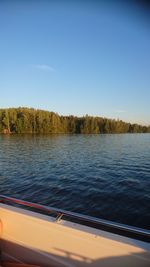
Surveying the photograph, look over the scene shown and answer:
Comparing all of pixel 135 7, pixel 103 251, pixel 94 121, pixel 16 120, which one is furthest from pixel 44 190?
pixel 94 121

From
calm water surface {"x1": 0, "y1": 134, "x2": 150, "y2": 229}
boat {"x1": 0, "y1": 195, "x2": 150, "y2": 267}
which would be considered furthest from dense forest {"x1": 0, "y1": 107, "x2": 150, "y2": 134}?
boat {"x1": 0, "y1": 195, "x2": 150, "y2": 267}

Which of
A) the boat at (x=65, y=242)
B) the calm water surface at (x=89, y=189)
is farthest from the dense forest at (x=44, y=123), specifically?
the boat at (x=65, y=242)

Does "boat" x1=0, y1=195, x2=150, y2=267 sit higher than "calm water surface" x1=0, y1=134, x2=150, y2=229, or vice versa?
"boat" x1=0, y1=195, x2=150, y2=267

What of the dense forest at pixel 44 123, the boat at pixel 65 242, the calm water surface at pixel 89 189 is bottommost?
the calm water surface at pixel 89 189

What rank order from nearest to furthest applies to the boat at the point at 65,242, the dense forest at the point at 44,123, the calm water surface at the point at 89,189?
the boat at the point at 65,242 → the calm water surface at the point at 89,189 → the dense forest at the point at 44,123

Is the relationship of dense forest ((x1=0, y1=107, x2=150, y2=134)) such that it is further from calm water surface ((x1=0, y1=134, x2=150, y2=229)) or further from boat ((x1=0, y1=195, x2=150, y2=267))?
boat ((x1=0, y1=195, x2=150, y2=267))

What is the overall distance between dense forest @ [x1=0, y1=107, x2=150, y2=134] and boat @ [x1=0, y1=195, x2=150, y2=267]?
76.7m

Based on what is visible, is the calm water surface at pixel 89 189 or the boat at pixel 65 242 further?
the calm water surface at pixel 89 189

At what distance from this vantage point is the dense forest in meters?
77.2

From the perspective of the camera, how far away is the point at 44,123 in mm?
80125

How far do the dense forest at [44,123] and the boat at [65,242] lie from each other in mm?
76700

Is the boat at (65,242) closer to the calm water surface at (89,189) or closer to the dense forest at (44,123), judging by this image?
the calm water surface at (89,189)

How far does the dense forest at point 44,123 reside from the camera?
77188mm

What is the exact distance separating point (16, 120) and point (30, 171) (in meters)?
67.4
